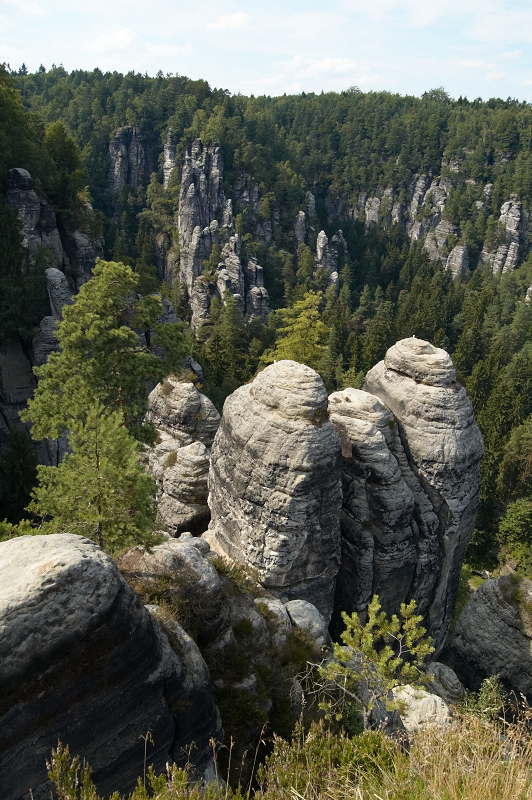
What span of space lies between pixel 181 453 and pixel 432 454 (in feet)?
34.4

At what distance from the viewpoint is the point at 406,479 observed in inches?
799

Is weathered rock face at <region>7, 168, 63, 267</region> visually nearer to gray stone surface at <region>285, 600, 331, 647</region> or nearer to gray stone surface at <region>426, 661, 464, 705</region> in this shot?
gray stone surface at <region>285, 600, 331, 647</region>

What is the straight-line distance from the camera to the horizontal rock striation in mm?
20188

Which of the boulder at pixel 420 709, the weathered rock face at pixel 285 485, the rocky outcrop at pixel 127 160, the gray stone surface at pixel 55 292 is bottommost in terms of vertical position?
the boulder at pixel 420 709

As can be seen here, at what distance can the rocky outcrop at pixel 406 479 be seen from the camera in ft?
63.0

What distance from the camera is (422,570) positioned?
20.8m

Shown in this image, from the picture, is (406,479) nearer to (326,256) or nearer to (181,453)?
(181,453)

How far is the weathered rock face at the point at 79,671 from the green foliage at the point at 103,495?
335 cm

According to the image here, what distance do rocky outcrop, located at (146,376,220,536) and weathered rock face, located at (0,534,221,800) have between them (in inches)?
532

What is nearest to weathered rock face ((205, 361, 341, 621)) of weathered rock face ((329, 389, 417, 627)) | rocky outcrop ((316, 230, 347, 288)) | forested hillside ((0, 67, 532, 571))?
weathered rock face ((329, 389, 417, 627))

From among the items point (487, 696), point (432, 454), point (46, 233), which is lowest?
point (487, 696)

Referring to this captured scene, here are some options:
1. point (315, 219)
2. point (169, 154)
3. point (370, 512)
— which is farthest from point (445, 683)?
point (169, 154)

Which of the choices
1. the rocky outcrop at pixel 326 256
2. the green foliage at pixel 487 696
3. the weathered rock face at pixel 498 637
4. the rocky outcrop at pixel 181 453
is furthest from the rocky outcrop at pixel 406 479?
the rocky outcrop at pixel 326 256

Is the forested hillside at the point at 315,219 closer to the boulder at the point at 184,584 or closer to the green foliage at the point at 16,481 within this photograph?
the green foliage at the point at 16,481
